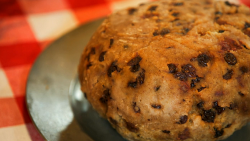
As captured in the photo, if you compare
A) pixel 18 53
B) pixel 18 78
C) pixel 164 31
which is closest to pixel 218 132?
pixel 164 31

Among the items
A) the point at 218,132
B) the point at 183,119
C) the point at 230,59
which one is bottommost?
the point at 218,132

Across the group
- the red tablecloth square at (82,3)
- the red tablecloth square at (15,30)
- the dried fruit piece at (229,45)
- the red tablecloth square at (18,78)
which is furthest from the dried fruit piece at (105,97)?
the red tablecloth square at (82,3)

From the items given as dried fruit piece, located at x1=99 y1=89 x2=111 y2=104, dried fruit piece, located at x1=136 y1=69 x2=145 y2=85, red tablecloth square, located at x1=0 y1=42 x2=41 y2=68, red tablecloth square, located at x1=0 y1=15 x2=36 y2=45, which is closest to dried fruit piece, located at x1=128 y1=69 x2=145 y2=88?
dried fruit piece, located at x1=136 y1=69 x2=145 y2=85

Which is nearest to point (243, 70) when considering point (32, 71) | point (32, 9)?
point (32, 71)

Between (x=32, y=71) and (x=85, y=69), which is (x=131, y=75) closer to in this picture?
(x=85, y=69)

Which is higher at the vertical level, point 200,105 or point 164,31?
point 164,31

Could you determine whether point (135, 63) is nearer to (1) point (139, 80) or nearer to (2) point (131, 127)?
(1) point (139, 80)

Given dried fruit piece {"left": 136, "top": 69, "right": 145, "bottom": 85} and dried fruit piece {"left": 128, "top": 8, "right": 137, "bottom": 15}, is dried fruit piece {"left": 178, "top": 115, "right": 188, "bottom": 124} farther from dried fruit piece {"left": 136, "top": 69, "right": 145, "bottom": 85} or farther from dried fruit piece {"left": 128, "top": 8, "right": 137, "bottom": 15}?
dried fruit piece {"left": 128, "top": 8, "right": 137, "bottom": 15}

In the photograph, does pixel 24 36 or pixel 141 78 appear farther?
pixel 24 36
